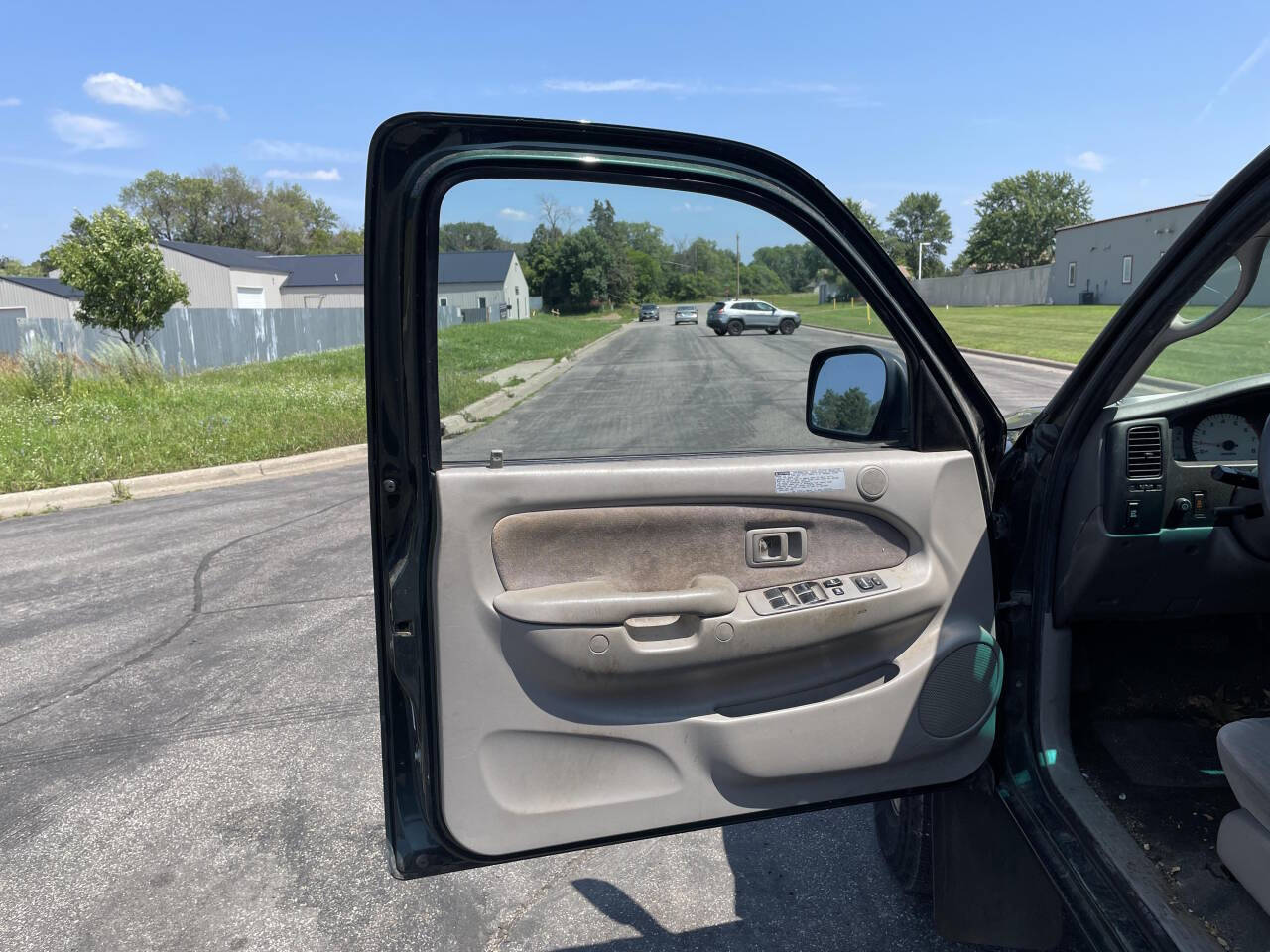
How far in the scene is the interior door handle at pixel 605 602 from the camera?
1.89 metres

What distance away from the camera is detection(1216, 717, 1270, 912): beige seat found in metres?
1.73

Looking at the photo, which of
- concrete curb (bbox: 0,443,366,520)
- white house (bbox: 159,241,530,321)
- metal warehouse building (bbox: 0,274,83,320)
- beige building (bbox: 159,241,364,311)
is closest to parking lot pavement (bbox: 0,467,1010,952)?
concrete curb (bbox: 0,443,366,520)

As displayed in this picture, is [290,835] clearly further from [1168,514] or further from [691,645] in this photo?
[1168,514]

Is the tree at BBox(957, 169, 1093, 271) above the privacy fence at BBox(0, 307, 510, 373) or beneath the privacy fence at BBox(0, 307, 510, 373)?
above

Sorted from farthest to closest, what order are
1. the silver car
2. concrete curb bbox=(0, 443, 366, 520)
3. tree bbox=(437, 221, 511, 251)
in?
concrete curb bbox=(0, 443, 366, 520) → the silver car → tree bbox=(437, 221, 511, 251)

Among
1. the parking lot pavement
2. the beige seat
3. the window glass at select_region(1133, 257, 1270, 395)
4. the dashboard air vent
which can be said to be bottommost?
the parking lot pavement

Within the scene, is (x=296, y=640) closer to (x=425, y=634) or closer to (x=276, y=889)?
(x=276, y=889)

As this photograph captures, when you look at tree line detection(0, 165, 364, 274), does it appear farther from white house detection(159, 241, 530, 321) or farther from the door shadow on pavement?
the door shadow on pavement

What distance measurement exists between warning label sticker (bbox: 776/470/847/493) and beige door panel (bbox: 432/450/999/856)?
0.01 metres

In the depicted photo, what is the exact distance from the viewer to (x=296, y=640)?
506 centimetres

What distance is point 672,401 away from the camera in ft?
8.10

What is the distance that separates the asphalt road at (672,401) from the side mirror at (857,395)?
0.10 ft

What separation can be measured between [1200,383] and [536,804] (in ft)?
6.26

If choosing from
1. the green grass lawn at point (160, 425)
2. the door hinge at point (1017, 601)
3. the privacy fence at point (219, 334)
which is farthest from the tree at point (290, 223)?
the door hinge at point (1017, 601)
